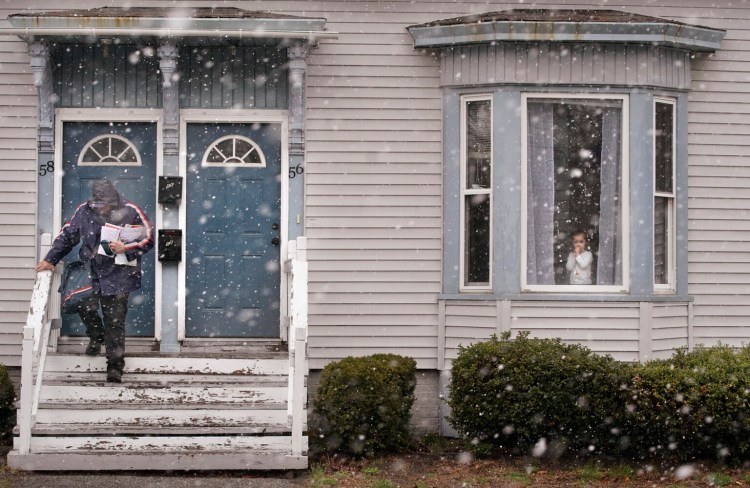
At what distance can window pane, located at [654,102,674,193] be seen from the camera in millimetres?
10203

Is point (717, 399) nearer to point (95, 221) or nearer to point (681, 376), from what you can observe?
point (681, 376)

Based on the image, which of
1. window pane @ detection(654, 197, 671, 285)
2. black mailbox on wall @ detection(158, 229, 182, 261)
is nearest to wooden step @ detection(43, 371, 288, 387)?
black mailbox on wall @ detection(158, 229, 182, 261)

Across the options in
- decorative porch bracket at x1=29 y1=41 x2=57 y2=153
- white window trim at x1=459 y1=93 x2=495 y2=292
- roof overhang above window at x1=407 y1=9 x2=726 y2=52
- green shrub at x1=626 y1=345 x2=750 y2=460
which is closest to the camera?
green shrub at x1=626 y1=345 x2=750 y2=460

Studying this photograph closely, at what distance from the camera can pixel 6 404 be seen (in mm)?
9086

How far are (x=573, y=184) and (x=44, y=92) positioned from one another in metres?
5.34

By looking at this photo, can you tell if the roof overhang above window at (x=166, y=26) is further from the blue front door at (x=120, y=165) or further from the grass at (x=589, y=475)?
the grass at (x=589, y=475)

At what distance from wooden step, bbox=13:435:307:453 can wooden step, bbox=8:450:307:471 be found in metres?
0.08

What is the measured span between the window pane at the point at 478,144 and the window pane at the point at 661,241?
179cm

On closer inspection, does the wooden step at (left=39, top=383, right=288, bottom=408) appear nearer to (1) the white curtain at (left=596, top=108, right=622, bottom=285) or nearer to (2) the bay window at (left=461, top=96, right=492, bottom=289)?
(2) the bay window at (left=461, top=96, right=492, bottom=289)

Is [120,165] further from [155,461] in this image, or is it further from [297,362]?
[155,461]

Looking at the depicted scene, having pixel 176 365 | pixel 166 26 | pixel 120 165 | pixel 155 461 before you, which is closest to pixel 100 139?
pixel 120 165

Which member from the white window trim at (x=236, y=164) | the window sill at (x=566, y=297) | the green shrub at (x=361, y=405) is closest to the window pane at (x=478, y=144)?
the window sill at (x=566, y=297)

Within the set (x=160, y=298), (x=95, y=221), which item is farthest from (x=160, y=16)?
(x=160, y=298)

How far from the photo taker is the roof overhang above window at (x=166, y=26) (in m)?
9.20
